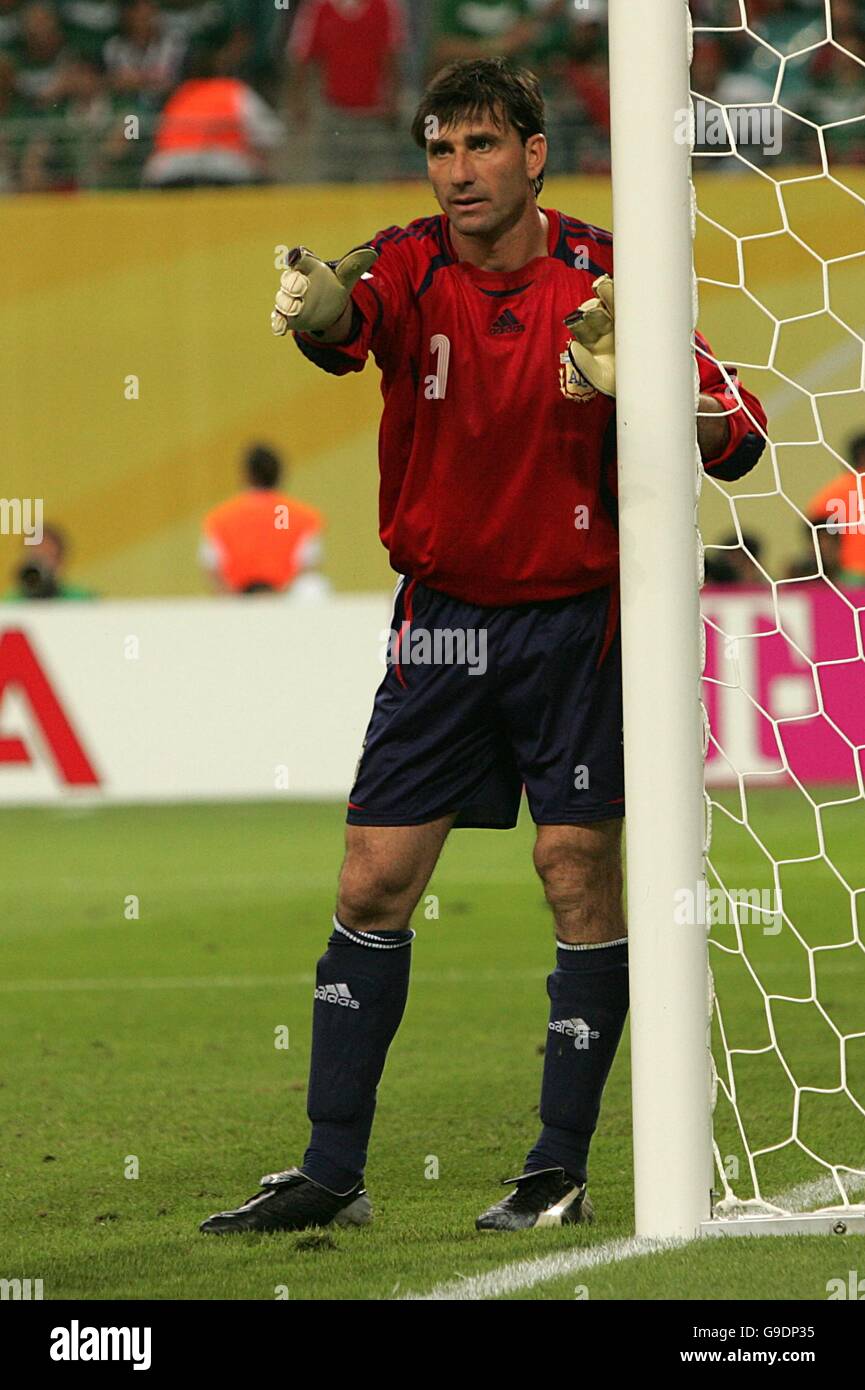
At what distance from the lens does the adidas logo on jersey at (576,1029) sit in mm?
4137

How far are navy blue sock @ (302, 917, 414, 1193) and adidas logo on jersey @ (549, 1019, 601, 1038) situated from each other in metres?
0.30

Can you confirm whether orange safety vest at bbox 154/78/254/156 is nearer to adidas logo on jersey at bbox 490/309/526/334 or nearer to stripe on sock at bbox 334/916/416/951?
adidas logo on jersey at bbox 490/309/526/334

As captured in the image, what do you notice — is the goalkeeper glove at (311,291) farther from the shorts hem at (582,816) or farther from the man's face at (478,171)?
the shorts hem at (582,816)

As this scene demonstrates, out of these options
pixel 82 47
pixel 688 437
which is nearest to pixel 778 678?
pixel 688 437

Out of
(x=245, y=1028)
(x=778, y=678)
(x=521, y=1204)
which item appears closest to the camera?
(x=521, y=1204)

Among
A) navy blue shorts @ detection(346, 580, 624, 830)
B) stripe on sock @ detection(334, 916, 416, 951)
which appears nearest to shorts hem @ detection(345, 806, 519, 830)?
navy blue shorts @ detection(346, 580, 624, 830)

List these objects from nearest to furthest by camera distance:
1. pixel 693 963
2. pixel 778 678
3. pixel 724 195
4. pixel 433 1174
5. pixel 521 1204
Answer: pixel 693 963 < pixel 521 1204 < pixel 433 1174 < pixel 778 678 < pixel 724 195

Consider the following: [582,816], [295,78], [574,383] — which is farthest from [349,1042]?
[295,78]

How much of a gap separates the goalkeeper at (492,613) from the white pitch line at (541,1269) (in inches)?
12.0

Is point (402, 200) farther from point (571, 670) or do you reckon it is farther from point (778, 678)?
point (571, 670)

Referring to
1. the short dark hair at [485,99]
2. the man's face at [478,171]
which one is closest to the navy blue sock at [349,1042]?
the man's face at [478,171]

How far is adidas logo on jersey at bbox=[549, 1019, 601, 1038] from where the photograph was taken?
13.6 feet

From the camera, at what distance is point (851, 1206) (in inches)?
154

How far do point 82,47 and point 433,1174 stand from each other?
12.5 meters
